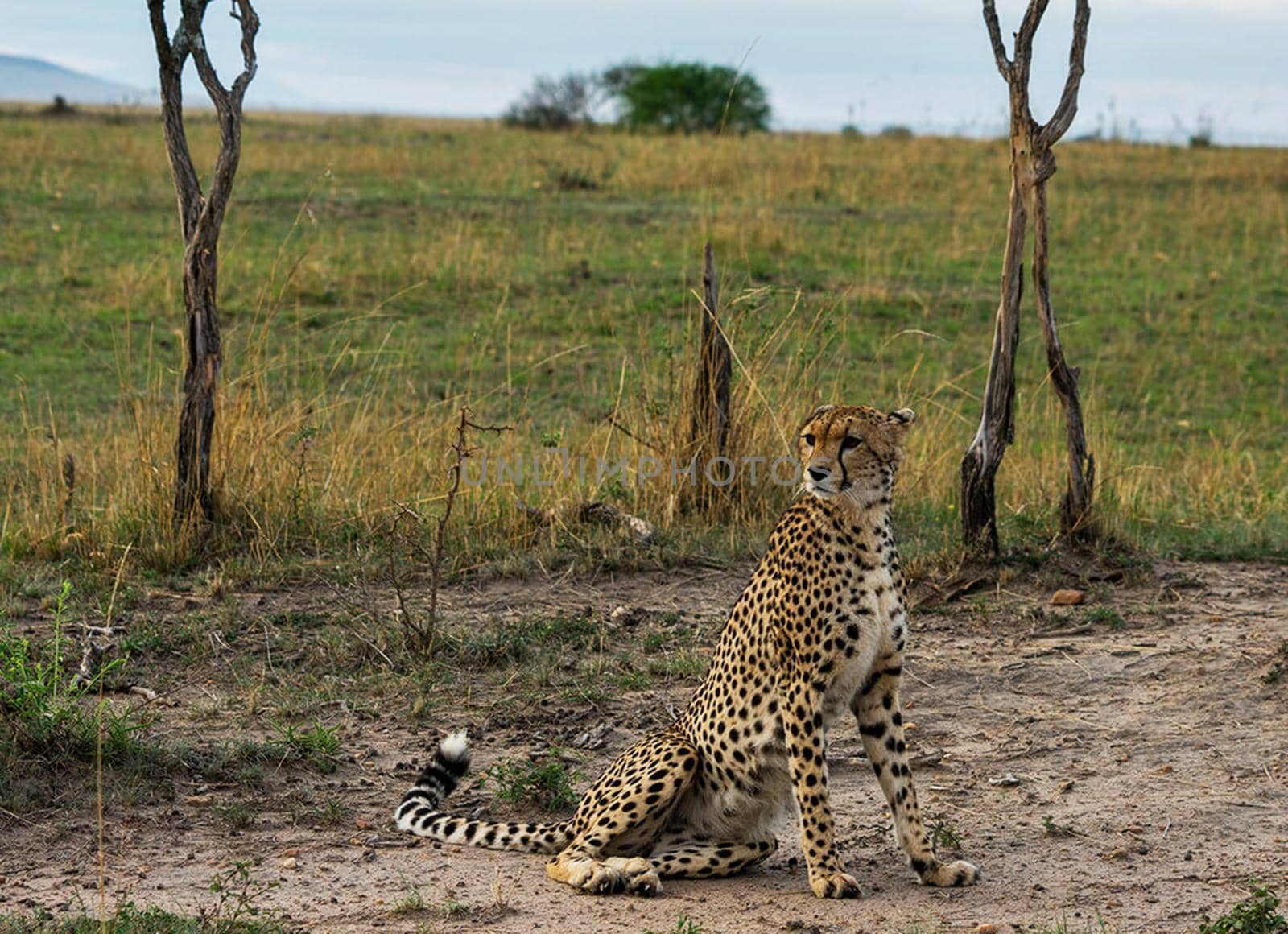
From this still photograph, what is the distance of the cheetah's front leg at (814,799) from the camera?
3154 millimetres

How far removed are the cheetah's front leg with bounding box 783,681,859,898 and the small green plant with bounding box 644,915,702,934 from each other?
0.29 meters

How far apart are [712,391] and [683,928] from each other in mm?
3078

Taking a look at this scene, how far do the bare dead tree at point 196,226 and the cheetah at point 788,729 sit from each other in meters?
2.30

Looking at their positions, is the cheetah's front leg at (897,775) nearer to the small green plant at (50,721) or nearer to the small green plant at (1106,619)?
the small green plant at (50,721)

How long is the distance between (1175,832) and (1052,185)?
13.4 m

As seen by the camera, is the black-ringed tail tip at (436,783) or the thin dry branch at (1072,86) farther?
the thin dry branch at (1072,86)

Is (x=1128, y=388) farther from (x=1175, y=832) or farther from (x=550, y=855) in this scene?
(x=550, y=855)

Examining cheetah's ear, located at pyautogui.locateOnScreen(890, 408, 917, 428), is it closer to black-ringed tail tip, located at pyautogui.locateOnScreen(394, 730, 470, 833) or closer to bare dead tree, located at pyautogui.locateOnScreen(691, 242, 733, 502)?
black-ringed tail tip, located at pyautogui.locateOnScreen(394, 730, 470, 833)

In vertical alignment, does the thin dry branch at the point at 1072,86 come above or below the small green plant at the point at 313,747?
above

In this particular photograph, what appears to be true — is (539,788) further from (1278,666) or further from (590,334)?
(590,334)

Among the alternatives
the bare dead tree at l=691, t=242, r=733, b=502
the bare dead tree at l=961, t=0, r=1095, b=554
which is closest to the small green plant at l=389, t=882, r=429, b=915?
the bare dead tree at l=961, t=0, r=1095, b=554

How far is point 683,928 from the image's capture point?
117 inches

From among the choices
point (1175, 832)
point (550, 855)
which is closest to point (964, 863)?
point (1175, 832)

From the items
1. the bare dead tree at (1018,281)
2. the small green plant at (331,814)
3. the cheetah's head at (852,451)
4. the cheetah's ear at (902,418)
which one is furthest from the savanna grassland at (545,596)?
the cheetah's ear at (902,418)
